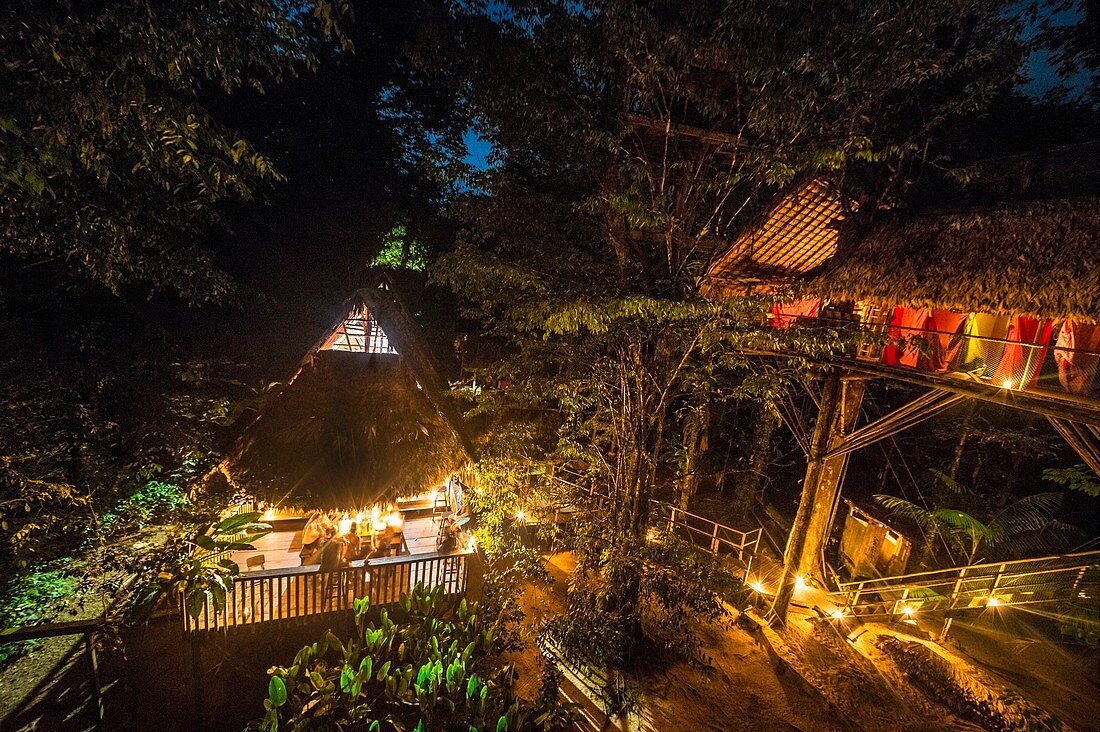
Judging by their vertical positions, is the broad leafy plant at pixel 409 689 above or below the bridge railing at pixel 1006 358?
below

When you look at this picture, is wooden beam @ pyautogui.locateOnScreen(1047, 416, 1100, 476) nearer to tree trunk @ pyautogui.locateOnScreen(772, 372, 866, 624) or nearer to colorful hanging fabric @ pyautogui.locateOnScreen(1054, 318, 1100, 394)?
colorful hanging fabric @ pyautogui.locateOnScreen(1054, 318, 1100, 394)

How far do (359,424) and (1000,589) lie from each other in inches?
518

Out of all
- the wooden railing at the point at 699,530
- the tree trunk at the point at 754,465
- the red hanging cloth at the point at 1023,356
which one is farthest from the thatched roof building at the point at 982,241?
the tree trunk at the point at 754,465

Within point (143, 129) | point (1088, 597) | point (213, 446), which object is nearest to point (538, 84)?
point (143, 129)

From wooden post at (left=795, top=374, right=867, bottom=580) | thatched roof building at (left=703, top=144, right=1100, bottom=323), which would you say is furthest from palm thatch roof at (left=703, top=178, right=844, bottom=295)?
wooden post at (left=795, top=374, right=867, bottom=580)

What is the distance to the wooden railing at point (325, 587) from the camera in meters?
5.47

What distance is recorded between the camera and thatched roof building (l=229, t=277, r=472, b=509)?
6242mm

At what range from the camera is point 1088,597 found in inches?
289

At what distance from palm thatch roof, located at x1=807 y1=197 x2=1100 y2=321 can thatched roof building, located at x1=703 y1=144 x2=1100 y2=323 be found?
0.01m

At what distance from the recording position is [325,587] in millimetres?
5898

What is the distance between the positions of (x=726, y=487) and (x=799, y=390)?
4.54 m

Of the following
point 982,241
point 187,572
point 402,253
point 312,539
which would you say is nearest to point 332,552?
point 312,539

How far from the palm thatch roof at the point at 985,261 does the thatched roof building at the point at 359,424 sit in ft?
23.6

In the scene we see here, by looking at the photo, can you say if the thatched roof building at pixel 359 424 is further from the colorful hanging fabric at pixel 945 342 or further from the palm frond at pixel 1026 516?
the palm frond at pixel 1026 516
